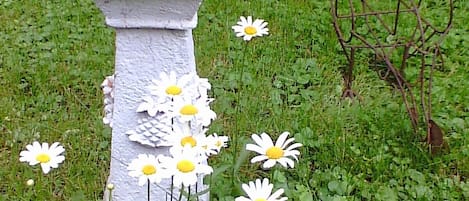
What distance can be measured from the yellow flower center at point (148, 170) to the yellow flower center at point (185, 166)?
0.06 m

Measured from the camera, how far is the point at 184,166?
1346 mm

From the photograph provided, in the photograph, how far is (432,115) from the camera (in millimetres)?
2764

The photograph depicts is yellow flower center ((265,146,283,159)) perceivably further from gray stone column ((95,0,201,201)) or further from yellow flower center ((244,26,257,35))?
yellow flower center ((244,26,257,35))

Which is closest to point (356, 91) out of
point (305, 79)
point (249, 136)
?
point (305, 79)

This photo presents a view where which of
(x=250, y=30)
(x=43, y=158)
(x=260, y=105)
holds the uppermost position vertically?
(x=250, y=30)

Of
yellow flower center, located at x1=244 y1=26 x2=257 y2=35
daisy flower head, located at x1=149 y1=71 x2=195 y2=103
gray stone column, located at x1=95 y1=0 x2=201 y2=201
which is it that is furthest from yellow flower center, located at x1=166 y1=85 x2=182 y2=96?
yellow flower center, located at x1=244 y1=26 x2=257 y2=35

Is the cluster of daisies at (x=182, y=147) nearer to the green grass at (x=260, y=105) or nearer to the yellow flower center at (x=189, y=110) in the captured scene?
the yellow flower center at (x=189, y=110)

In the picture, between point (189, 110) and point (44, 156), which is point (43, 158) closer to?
point (44, 156)

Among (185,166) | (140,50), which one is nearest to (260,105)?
(140,50)

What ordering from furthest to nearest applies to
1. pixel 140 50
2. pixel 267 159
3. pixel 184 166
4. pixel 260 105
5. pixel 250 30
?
pixel 260 105 < pixel 250 30 < pixel 140 50 < pixel 267 159 < pixel 184 166

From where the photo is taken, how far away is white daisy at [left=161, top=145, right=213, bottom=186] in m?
1.33

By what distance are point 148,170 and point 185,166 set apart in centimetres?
8

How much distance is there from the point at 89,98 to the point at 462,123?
1442 mm

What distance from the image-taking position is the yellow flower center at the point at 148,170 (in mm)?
1382
